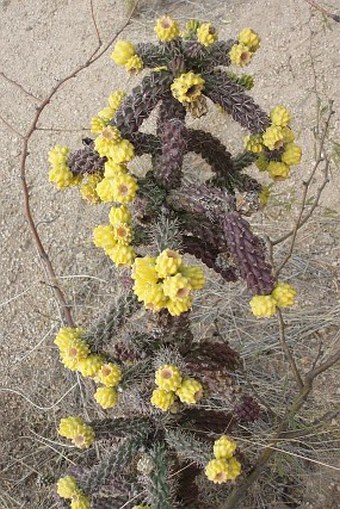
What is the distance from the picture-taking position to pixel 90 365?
1.42 metres

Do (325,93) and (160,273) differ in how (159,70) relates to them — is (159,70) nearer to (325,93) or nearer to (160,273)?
(160,273)

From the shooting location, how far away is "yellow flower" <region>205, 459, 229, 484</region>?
139cm

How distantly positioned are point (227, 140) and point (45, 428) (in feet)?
4.85

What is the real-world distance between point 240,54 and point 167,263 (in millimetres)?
412

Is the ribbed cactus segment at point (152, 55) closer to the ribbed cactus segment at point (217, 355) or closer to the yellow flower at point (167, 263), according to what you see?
the yellow flower at point (167, 263)

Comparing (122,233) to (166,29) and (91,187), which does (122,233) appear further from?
(166,29)

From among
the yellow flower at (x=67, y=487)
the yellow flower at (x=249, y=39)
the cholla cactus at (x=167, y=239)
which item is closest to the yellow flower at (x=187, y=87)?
the cholla cactus at (x=167, y=239)

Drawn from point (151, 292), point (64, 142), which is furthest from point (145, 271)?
point (64, 142)

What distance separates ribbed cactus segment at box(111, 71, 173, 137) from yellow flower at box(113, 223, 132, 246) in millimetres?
168

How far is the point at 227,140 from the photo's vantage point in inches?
124

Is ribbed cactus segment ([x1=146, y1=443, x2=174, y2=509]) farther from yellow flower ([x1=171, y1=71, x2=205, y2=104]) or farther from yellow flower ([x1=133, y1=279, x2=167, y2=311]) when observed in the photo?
yellow flower ([x1=171, y1=71, x2=205, y2=104])

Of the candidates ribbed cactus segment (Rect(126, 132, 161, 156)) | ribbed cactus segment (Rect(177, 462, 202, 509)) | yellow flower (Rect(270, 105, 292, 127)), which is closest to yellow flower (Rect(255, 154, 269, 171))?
yellow flower (Rect(270, 105, 292, 127))

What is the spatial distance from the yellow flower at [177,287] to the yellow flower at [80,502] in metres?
0.57

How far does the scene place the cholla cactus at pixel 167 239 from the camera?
1267 millimetres
